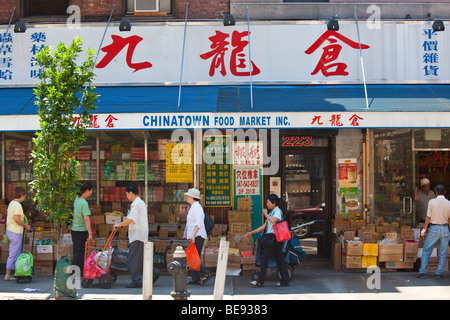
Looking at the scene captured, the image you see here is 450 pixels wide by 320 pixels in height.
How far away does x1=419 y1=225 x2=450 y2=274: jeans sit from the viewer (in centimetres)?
976

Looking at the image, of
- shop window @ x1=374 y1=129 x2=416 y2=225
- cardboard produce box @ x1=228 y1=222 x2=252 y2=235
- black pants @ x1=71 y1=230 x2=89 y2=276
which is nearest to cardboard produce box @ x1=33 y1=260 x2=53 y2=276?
black pants @ x1=71 y1=230 x2=89 y2=276

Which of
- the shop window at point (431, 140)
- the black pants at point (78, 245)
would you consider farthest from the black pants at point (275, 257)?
the shop window at point (431, 140)

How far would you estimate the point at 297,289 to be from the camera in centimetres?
922

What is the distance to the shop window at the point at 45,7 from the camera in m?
12.0

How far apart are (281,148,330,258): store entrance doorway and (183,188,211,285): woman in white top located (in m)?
2.83

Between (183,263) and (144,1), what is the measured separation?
6826mm

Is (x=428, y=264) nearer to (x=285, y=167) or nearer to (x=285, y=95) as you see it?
(x=285, y=167)

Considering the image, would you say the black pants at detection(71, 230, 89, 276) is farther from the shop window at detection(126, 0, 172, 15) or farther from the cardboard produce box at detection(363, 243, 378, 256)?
the cardboard produce box at detection(363, 243, 378, 256)

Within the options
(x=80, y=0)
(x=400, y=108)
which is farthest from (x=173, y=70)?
(x=400, y=108)

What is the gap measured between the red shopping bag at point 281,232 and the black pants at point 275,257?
0.14 m

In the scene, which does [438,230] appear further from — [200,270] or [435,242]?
[200,270]

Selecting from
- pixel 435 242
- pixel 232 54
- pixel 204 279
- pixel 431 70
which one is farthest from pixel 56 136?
pixel 431 70

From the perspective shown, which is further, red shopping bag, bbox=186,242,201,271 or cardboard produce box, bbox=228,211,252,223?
cardboard produce box, bbox=228,211,252,223

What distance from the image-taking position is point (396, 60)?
37.0ft
